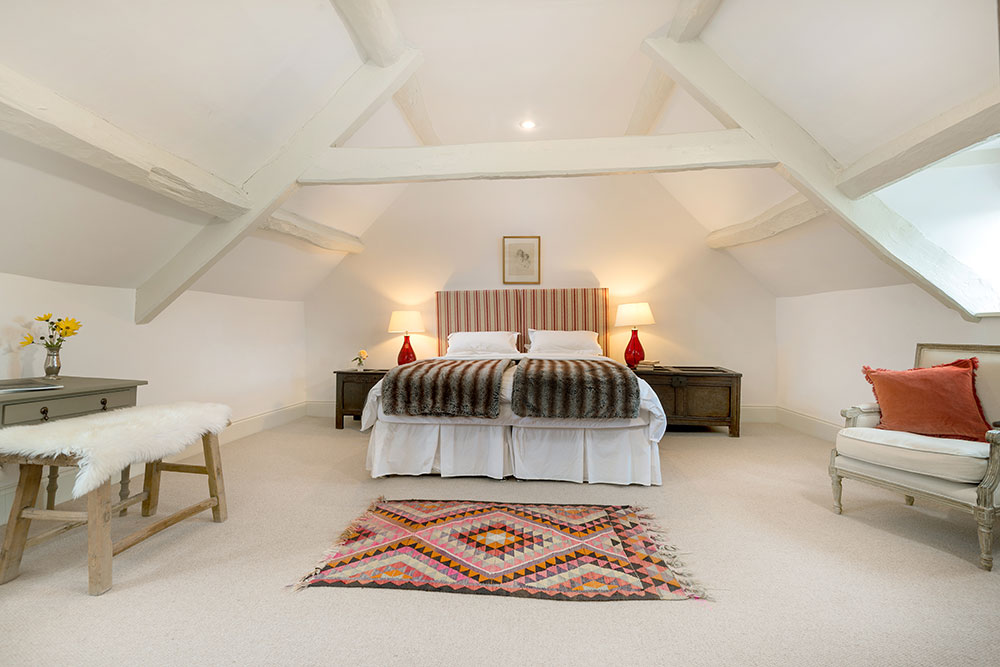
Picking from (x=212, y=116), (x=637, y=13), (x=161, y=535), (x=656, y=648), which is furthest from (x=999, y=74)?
(x=161, y=535)

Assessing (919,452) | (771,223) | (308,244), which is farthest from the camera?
(308,244)

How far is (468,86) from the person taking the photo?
12.0 ft

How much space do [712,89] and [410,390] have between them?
106 inches

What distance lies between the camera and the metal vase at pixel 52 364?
2.44 m

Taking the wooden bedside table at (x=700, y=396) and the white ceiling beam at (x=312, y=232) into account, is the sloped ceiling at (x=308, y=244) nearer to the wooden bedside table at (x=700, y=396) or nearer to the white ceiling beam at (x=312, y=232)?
the white ceiling beam at (x=312, y=232)

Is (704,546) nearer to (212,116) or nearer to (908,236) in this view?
(908,236)

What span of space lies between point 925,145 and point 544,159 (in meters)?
1.90

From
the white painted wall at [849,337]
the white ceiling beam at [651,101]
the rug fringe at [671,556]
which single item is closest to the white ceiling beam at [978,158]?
the white painted wall at [849,337]

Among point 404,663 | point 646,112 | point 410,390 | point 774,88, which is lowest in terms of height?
point 404,663

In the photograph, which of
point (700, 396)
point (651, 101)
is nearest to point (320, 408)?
point (700, 396)

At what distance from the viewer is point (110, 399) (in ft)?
7.95

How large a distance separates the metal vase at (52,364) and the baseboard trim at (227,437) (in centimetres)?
51

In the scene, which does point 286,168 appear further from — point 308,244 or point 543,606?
point 543,606

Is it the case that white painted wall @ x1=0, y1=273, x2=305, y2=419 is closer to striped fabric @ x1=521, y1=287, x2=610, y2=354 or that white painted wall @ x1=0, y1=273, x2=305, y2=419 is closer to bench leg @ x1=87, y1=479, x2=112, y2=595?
bench leg @ x1=87, y1=479, x2=112, y2=595
